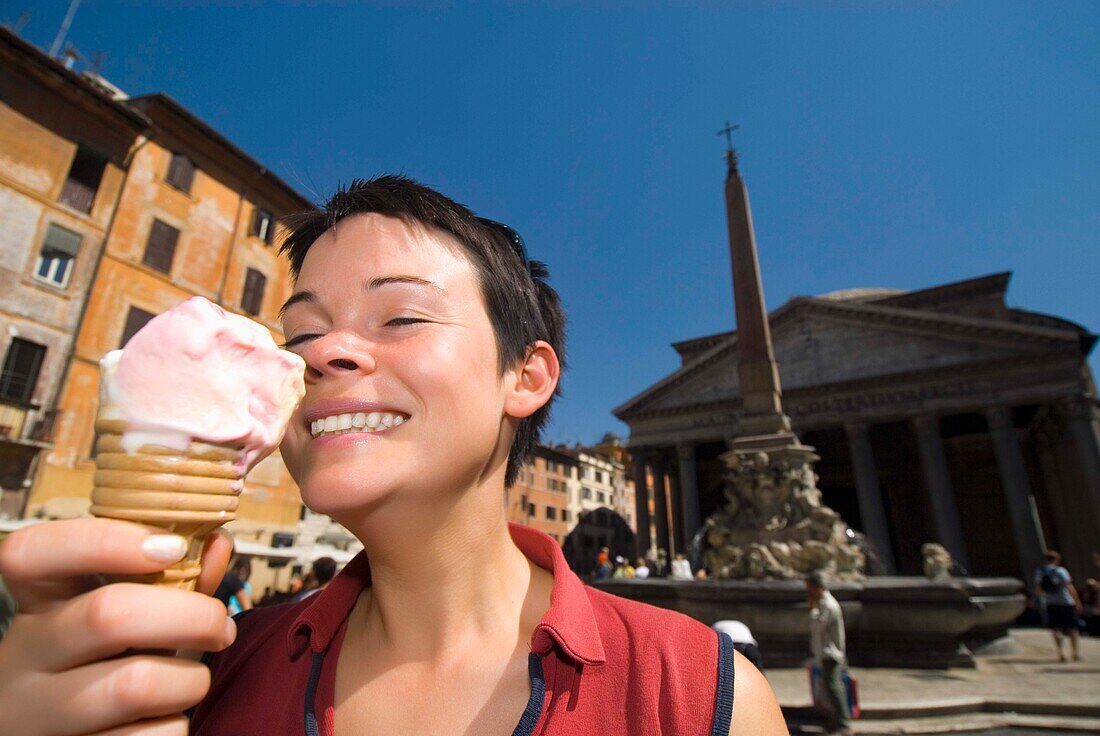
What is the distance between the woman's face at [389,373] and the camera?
111 cm

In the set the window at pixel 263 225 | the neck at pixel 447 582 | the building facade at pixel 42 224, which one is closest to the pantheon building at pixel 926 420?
the window at pixel 263 225

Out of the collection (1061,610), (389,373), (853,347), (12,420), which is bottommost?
(1061,610)

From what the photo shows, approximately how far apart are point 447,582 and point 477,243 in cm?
84

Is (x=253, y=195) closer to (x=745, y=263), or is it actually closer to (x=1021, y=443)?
(x=745, y=263)

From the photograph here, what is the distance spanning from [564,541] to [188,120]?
37.9 meters

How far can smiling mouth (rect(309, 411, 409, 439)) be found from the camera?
115 centimetres

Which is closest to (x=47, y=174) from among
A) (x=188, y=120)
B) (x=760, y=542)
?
(x=188, y=120)

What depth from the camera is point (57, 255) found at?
1464 centimetres

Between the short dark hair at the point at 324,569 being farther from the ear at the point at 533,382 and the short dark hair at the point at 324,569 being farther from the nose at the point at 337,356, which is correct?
the nose at the point at 337,356

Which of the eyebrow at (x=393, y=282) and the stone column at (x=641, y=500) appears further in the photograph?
the stone column at (x=641, y=500)

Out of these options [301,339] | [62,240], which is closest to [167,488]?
[301,339]

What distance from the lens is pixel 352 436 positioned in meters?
1.13

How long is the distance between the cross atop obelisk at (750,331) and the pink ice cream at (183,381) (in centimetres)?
851

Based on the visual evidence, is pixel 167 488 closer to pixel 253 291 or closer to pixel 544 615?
pixel 544 615
